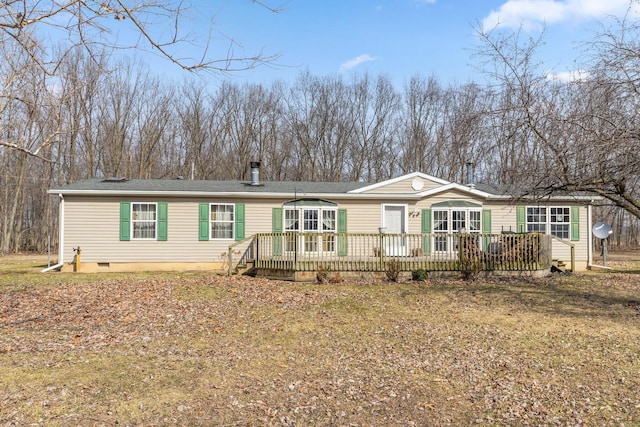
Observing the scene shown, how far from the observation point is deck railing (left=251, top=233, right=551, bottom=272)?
14148 mm

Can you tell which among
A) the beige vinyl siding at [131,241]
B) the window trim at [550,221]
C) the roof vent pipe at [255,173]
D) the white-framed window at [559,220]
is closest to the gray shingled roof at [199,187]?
the roof vent pipe at [255,173]

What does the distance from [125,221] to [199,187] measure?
2842 millimetres

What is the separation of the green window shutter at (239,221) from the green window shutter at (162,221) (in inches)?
97.5

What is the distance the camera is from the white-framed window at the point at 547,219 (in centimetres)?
1797

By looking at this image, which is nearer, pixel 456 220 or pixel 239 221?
pixel 239 221

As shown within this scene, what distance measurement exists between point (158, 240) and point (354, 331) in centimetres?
1017

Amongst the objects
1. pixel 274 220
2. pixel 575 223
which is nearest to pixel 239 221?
pixel 274 220

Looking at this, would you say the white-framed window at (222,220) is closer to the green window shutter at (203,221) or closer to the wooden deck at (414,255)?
the green window shutter at (203,221)

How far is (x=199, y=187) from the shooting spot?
1708 cm

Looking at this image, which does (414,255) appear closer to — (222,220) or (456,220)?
(456,220)

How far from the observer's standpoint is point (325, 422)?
179 inches

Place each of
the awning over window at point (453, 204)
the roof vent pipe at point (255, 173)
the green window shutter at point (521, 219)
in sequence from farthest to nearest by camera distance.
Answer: the roof vent pipe at point (255, 173), the green window shutter at point (521, 219), the awning over window at point (453, 204)

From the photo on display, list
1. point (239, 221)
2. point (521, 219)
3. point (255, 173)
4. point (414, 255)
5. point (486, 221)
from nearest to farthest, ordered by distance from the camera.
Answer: point (414, 255) → point (239, 221) → point (486, 221) → point (521, 219) → point (255, 173)

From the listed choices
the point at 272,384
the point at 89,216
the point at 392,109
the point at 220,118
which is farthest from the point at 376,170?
the point at 272,384
